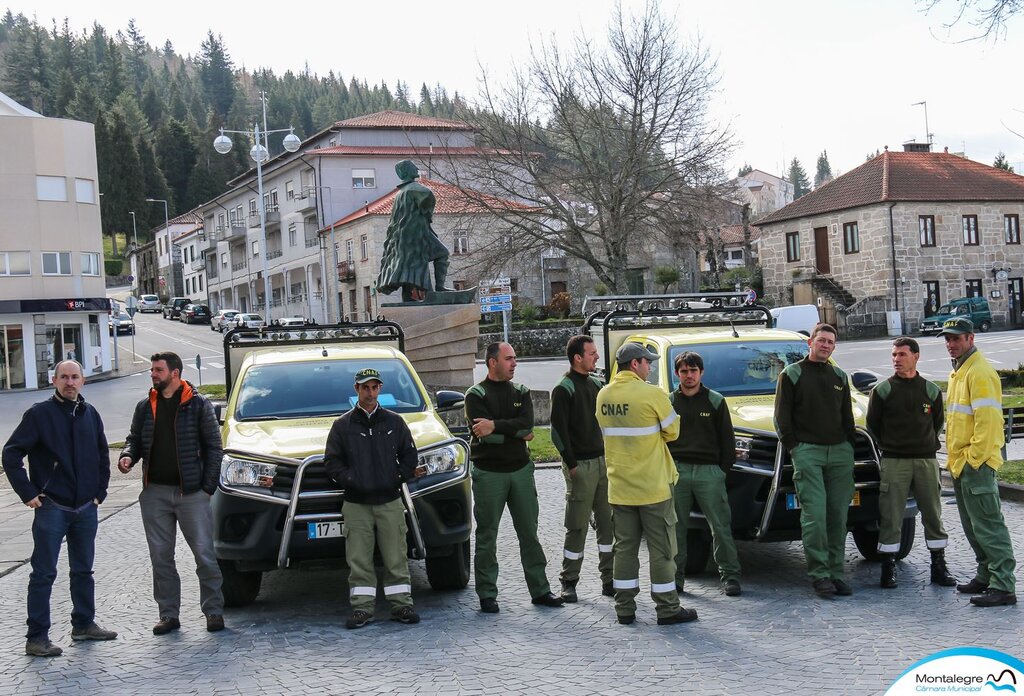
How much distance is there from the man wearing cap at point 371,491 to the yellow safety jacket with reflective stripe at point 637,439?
1.39 m

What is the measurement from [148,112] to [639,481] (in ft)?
542

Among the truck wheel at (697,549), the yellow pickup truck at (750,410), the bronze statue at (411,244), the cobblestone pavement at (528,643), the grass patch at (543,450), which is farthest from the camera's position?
the bronze statue at (411,244)

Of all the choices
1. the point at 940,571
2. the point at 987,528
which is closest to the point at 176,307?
the point at 940,571

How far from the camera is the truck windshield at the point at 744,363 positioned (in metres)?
9.69

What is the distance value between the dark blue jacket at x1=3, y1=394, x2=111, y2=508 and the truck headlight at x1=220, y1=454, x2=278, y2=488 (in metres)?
0.87

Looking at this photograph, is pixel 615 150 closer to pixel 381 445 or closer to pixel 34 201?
pixel 34 201

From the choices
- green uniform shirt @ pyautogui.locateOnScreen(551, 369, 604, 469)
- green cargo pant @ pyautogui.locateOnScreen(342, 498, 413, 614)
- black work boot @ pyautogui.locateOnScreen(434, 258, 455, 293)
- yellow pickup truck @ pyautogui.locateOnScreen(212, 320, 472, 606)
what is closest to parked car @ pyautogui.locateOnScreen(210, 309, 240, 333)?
black work boot @ pyautogui.locateOnScreen(434, 258, 455, 293)

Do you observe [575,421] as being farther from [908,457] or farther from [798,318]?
[798,318]

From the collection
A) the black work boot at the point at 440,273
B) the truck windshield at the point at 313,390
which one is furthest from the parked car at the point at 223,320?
the truck windshield at the point at 313,390

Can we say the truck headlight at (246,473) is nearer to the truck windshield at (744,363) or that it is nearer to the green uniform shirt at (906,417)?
the truck windshield at (744,363)

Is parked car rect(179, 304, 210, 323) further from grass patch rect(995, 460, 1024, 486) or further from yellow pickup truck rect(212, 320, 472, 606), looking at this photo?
yellow pickup truck rect(212, 320, 472, 606)

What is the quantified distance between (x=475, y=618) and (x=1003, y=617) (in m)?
3.42

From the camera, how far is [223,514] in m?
7.55

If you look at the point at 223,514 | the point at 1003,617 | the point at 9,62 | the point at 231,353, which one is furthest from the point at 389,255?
the point at 9,62
